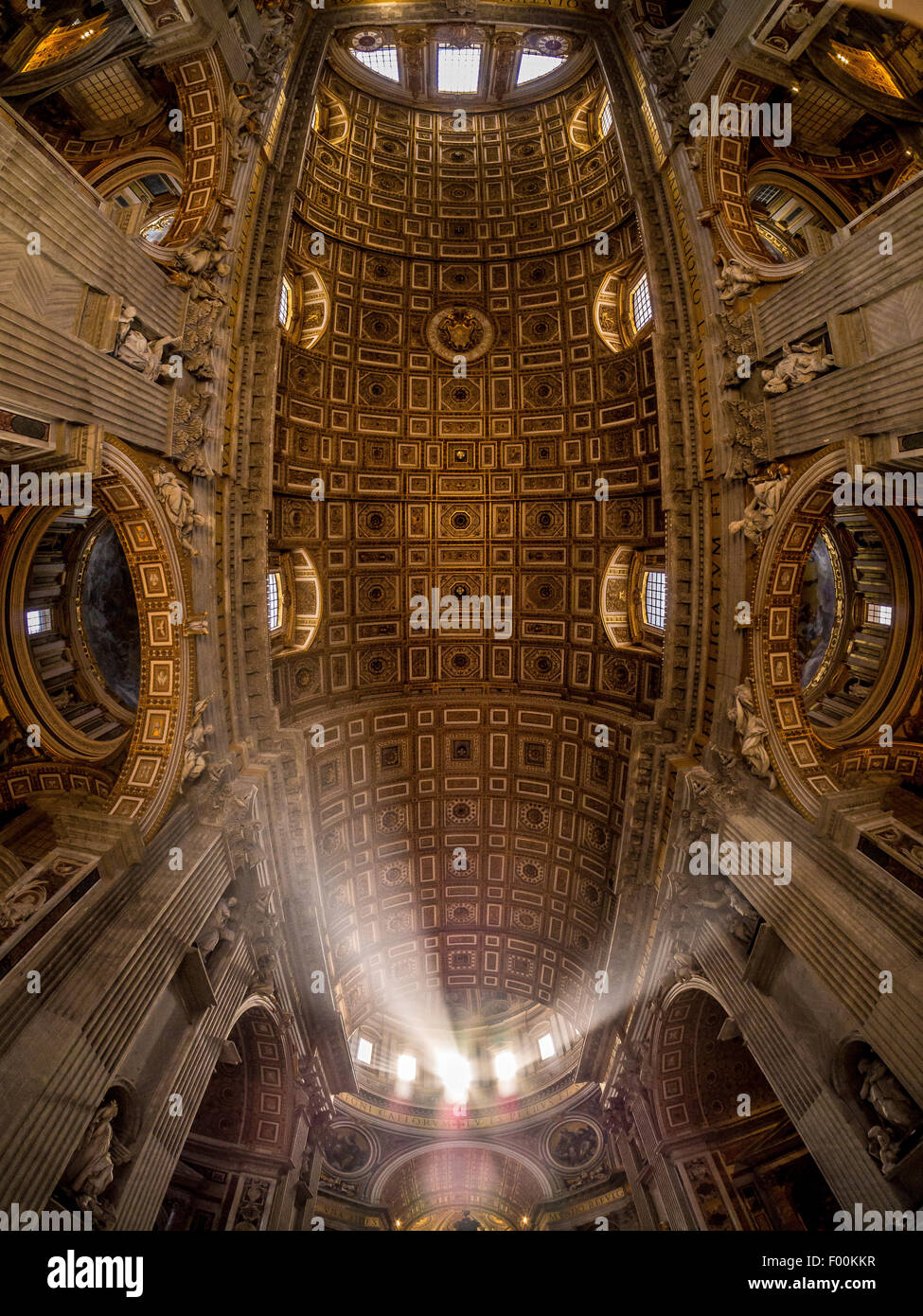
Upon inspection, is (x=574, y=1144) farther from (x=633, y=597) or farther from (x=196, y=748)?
(x=196, y=748)

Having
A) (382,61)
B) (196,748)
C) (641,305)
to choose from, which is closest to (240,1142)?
(196,748)

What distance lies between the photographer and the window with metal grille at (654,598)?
1755 centimetres

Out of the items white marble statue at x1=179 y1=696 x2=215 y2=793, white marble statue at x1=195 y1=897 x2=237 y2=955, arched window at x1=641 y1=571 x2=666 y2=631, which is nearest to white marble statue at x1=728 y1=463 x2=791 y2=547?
arched window at x1=641 y1=571 x2=666 y2=631

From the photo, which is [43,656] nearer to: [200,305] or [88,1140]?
[200,305]

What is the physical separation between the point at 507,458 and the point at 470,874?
44.9 feet

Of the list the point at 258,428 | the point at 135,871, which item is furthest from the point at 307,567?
the point at 135,871

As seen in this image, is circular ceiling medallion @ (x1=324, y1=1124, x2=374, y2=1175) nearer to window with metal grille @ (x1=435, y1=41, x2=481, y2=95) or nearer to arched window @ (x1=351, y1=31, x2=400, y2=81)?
arched window @ (x1=351, y1=31, x2=400, y2=81)

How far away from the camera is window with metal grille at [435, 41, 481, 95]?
18.0 m

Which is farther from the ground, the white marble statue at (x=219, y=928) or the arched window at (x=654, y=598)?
the arched window at (x=654, y=598)

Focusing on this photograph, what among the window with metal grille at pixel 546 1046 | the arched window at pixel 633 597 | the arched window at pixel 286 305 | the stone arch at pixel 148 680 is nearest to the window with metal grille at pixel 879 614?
the arched window at pixel 633 597

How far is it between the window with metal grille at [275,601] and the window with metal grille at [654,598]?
9995 millimetres

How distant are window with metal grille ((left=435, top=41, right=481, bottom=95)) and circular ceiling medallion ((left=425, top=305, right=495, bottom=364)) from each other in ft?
19.3

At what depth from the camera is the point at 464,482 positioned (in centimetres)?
1944

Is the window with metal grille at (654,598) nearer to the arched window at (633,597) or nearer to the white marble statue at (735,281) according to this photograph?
the arched window at (633,597)
